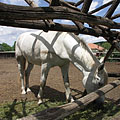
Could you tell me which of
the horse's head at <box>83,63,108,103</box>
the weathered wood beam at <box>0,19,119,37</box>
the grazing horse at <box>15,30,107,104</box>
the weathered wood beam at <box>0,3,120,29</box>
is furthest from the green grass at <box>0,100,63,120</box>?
the weathered wood beam at <box>0,3,120,29</box>

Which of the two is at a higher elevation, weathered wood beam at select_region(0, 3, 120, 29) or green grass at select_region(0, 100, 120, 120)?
weathered wood beam at select_region(0, 3, 120, 29)

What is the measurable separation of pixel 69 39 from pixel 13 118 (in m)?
2.10

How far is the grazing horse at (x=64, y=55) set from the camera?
9.47 ft

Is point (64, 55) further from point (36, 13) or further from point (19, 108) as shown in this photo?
point (36, 13)

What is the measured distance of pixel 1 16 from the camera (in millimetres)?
1306

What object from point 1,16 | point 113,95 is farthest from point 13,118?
point 113,95

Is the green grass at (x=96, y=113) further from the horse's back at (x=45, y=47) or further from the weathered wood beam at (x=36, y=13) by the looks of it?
the weathered wood beam at (x=36, y=13)

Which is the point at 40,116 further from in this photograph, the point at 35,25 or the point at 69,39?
the point at 69,39

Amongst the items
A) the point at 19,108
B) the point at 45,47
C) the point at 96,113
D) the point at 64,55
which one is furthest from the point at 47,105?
the point at 45,47

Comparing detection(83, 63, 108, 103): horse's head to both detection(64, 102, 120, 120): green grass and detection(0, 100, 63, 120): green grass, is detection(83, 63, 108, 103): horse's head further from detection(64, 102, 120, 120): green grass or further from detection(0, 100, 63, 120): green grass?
detection(0, 100, 63, 120): green grass

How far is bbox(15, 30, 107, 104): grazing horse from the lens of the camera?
2.88 m

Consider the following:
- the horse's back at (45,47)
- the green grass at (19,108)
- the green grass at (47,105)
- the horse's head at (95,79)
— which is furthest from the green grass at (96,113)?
the horse's back at (45,47)

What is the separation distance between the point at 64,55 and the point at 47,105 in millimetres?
1387

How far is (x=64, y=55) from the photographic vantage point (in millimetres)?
3396
